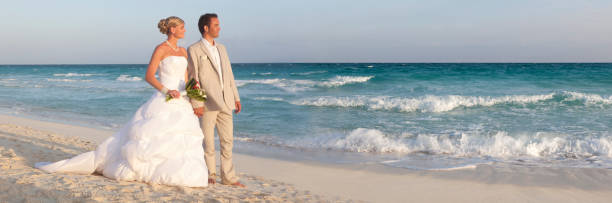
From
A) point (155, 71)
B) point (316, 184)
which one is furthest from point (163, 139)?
point (316, 184)

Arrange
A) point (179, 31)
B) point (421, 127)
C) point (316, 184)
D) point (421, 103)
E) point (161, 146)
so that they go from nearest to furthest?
point (161, 146) → point (179, 31) → point (316, 184) → point (421, 127) → point (421, 103)

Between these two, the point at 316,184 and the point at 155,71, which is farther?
the point at 316,184

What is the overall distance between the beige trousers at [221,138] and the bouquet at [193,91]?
0.25 metres

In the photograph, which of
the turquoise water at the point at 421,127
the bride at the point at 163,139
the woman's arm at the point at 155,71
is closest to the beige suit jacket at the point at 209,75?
Result: the bride at the point at 163,139

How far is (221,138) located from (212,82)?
0.62 metres

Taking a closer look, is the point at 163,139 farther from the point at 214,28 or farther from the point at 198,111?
the point at 214,28

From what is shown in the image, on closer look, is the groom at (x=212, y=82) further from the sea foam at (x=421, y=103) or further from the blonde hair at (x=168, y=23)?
the sea foam at (x=421, y=103)

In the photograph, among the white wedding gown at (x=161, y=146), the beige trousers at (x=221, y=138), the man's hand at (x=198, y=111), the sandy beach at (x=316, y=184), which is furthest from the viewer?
the beige trousers at (x=221, y=138)

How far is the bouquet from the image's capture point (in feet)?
12.2

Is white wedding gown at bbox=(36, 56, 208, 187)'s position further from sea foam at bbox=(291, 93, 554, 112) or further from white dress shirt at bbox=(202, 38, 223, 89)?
sea foam at bbox=(291, 93, 554, 112)

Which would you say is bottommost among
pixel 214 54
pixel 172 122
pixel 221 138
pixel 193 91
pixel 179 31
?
pixel 221 138

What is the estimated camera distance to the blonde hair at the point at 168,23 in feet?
12.1

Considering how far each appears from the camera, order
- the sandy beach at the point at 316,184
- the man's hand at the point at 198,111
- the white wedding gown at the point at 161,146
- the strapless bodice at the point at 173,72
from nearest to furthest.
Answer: the sandy beach at the point at 316,184
the white wedding gown at the point at 161,146
the strapless bodice at the point at 173,72
the man's hand at the point at 198,111

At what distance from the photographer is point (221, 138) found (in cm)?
415
